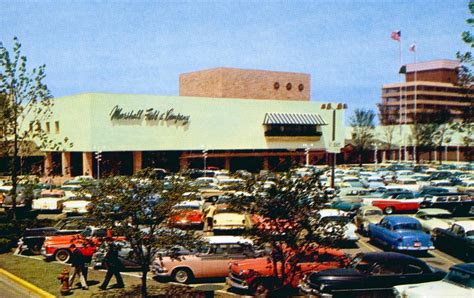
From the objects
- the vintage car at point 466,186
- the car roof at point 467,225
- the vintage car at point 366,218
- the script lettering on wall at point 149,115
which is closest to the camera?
the car roof at point 467,225

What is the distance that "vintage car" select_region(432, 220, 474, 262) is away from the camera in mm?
19289

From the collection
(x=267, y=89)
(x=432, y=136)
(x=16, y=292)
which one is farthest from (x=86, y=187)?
(x=432, y=136)

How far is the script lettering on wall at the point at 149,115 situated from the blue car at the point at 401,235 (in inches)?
1673

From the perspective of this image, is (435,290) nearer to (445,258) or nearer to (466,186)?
(445,258)

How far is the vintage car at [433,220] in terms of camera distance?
23.4m

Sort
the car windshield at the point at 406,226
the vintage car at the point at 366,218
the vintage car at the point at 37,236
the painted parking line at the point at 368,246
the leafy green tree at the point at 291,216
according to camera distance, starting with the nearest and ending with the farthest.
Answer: the leafy green tree at the point at 291,216
the vintage car at the point at 37,236
the car windshield at the point at 406,226
the painted parking line at the point at 368,246
the vintage car at the point at 366,218

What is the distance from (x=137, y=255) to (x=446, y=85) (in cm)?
13695

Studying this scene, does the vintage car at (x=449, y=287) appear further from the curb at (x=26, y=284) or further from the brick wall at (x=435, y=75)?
the brick wall at (x=435, y=75)

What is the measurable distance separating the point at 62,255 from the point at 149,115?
4356 centimetres

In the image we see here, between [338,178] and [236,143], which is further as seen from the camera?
[236,143]

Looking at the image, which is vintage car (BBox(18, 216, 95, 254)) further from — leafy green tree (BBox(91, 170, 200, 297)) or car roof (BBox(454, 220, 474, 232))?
car roof (BBox(454, 220, 474, 232))

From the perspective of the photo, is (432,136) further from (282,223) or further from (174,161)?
(282,223)

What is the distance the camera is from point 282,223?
11594 millimetres

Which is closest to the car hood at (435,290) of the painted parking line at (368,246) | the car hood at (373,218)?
the painted parking line at (368,246)
